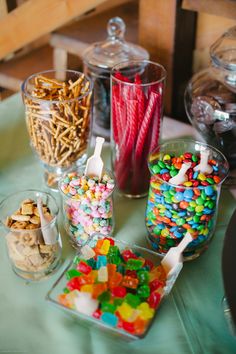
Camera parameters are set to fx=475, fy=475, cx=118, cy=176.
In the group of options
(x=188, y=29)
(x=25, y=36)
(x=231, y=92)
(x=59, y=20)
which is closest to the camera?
(x=231, y=92)

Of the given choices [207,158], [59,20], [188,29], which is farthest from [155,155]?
[59,20]

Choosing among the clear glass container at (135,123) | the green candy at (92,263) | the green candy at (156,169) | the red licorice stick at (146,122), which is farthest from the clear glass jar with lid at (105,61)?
the green candy at (92,263)

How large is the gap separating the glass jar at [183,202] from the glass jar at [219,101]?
13 centimetres

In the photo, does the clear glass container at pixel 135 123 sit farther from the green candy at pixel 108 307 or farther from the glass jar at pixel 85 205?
the green candy at pixel 108 307

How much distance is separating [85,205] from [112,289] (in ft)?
0.53

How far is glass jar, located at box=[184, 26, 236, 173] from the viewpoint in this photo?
3.15 ft

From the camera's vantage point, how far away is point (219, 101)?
3.17ft

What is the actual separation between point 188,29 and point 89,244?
731 mm

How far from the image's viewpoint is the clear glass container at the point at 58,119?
898 mm

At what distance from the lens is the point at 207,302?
763mm

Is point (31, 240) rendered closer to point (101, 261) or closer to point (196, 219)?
point (101, 261)

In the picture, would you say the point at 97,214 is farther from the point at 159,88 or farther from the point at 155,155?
the point at 159,88

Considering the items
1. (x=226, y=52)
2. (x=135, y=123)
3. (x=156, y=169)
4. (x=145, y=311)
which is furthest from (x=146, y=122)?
(x=145, y=311)

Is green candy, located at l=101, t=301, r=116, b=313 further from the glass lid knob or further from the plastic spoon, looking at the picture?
the glass lid knob
